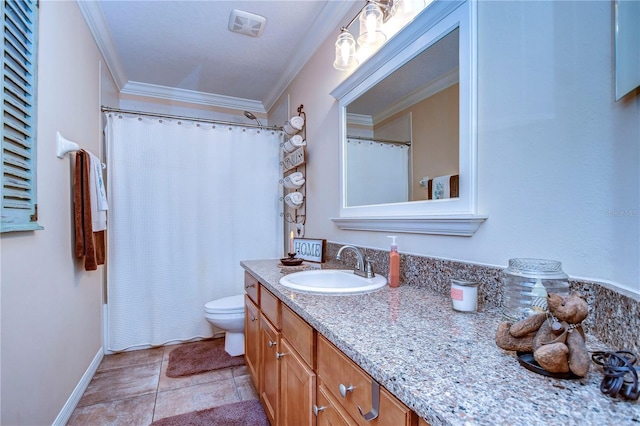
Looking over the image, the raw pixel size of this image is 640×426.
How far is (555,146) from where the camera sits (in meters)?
0.81

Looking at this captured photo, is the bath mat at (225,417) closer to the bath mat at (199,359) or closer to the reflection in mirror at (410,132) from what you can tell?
the bath mat at (199,359)

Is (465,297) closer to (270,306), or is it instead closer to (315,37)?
(270,306)

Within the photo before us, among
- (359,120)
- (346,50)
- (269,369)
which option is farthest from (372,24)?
(269,369)

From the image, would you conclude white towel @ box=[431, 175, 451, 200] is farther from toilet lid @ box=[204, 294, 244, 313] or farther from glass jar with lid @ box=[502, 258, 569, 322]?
toilet lid @ box=[204, 294, 244, 313]

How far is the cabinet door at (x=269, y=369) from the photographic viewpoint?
4.27 feet

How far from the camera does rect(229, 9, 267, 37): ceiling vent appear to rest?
199cm

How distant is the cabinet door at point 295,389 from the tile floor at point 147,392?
2.58 ft

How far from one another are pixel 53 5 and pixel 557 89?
2124 millimetres

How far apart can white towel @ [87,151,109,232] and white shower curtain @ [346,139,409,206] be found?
146 cm

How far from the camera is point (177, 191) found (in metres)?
2.56

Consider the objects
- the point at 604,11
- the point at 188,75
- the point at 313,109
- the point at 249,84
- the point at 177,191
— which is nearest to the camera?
the point at 604,11

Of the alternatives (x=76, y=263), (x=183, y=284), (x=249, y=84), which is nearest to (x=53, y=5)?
(x=76, y=263)

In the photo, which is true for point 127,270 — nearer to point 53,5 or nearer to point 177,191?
point 177,191

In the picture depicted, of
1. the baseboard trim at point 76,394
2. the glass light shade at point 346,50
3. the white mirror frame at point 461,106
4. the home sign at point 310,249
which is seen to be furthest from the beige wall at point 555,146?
Answer: the baseboard trim at point 76,394
